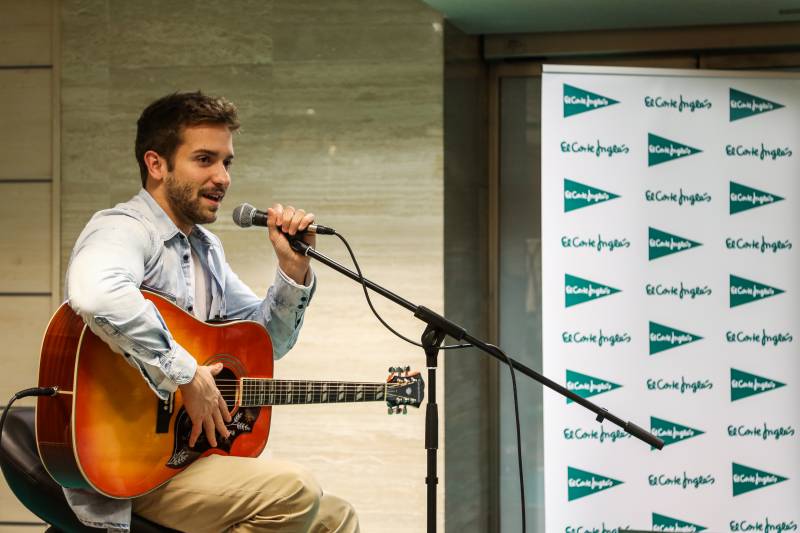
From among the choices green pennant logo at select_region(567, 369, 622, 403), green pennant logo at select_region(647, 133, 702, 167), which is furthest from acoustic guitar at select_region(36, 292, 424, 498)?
green pennant logo at select_region(647, 133, 702, 167)

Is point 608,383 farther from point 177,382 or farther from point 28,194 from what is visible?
point 28,194

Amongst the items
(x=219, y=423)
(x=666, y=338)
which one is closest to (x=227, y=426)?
(x=219, y=423)

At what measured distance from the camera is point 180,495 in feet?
7.75

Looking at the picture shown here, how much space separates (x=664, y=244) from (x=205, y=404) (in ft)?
6.83

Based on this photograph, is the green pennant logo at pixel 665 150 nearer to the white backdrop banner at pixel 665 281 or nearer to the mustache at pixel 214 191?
the white backdrop banner at pixel 665 281

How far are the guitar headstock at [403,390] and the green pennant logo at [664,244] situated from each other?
62.0 inches

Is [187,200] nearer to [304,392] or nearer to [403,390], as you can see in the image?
[304,392]

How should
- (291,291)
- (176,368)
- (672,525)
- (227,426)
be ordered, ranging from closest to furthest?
(176,368) → (227,426) → (291,291) → (672,525)

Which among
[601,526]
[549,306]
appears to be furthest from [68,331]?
[601,526]

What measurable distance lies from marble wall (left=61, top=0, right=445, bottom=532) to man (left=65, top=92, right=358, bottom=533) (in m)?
1.22

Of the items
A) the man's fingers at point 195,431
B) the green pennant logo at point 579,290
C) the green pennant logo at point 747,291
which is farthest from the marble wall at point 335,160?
the man's fingers at point 195,431

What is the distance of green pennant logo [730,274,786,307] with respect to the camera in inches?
150

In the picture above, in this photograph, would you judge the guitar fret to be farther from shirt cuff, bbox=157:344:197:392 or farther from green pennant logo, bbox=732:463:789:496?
green pennant logo, bbox=732:463:789:496

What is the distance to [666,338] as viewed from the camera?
12.5 feet
